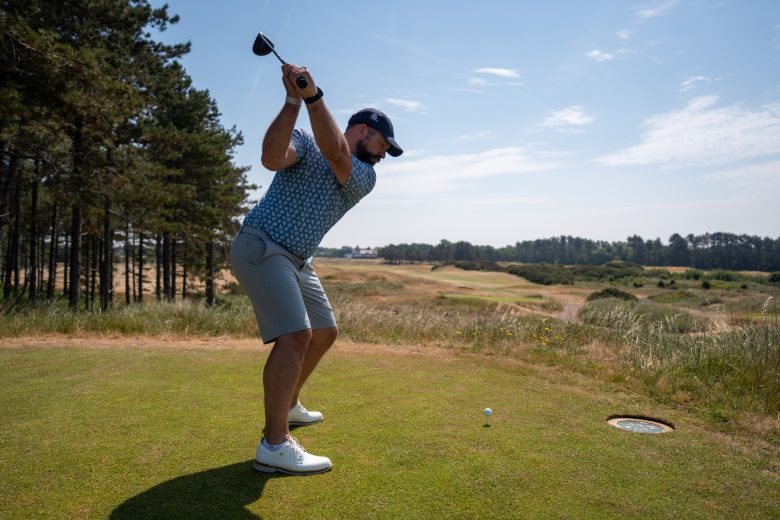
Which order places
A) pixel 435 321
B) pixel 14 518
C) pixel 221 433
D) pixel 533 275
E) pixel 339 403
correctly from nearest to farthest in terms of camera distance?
pixel 14 518
pixel 221 433
pixel 339 403
pixel 435 321
pixel 533 275

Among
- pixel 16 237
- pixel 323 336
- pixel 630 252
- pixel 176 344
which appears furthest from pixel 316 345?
pixel 630 252

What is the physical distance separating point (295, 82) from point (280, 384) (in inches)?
63.2

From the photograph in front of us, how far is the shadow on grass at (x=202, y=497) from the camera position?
7.43 feet

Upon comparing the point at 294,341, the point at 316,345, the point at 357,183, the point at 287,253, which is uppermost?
the point at 357,183

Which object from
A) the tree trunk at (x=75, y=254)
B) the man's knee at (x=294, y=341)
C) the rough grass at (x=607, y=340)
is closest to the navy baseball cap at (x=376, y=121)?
the man's knee at (x=294, y=341)

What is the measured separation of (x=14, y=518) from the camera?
2162mm

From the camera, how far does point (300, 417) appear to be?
11.7ft

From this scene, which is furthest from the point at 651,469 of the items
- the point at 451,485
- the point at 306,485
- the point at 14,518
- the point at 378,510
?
the point at 14,518

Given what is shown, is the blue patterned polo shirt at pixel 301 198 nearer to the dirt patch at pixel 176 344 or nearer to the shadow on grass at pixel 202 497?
the shadow on grass at pixel 202 497

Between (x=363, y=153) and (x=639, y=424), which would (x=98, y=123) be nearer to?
(x=363, y=153)

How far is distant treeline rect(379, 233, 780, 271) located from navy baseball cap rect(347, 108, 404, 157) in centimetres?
12737

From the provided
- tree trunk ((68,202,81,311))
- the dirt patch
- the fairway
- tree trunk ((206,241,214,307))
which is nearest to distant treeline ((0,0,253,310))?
tree trunk ((68,202,81,311))

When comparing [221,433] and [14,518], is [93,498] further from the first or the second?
[221,433]

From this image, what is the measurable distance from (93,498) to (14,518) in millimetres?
292
